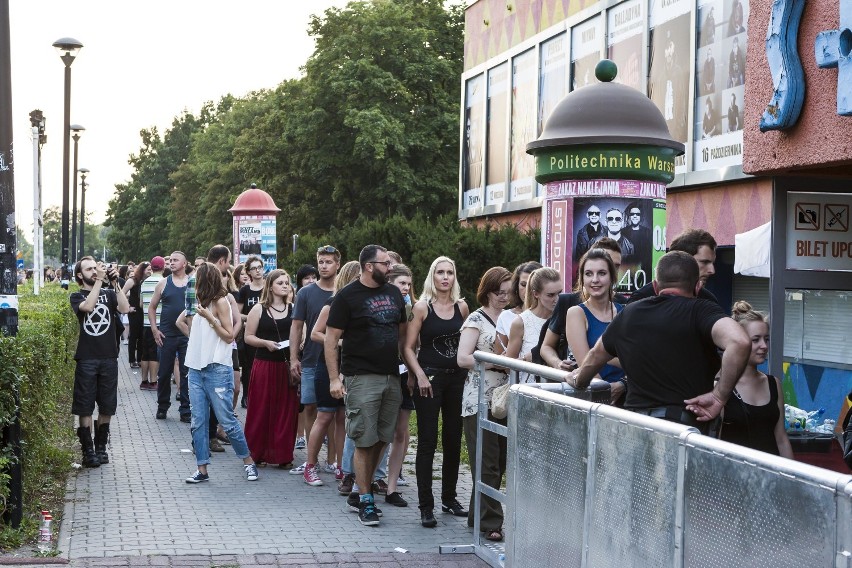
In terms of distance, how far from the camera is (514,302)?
875 cm

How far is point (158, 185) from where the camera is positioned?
96062mm

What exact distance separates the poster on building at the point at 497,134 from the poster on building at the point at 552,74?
246cm

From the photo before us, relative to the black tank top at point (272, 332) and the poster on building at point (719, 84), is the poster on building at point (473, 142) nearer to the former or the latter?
the poster on building at point (719, 84)

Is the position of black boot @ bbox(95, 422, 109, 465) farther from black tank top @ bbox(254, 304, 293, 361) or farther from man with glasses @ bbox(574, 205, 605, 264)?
man with glasses @ bbox(574, 205, 605, 264)

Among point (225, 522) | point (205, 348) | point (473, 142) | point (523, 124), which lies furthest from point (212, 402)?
point (473, 142)

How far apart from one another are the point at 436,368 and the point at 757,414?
3018 millimetres

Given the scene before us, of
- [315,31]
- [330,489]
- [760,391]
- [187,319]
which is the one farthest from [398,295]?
[315,31]

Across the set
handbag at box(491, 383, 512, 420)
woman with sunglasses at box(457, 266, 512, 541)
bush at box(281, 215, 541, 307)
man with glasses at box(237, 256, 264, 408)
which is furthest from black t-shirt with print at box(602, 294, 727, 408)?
bush at box(281, 215, 541, 307)

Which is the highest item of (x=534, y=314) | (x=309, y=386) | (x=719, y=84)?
(x=719, y=84)

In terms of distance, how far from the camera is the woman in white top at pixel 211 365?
1023cm

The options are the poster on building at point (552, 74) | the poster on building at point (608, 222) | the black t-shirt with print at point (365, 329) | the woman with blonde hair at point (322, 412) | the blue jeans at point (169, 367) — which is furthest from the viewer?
the poster on building at point (552, 74)

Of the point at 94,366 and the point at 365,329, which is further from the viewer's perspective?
the point at 94,366

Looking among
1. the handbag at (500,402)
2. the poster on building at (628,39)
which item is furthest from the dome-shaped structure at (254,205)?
the handbag at (500,402)

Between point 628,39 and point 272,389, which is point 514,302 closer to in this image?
point 272,389
